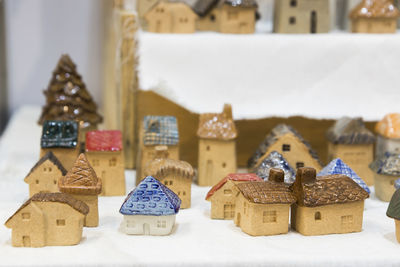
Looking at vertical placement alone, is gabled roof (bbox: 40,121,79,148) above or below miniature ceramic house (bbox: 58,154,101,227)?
above

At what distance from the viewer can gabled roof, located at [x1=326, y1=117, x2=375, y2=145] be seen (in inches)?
129

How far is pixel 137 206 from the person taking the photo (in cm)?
256

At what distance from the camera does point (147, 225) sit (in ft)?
8.42

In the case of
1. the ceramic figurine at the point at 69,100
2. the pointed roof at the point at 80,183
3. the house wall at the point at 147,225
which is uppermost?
the ceramic figurine at the point at 69,100

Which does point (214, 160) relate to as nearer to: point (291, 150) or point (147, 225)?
point (291, 150)

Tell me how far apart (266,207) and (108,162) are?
0.87 meters

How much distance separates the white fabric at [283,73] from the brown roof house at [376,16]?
11 cm

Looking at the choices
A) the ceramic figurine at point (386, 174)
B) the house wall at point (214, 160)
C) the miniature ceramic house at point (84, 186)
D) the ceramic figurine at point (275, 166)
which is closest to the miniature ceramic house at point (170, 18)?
the house wall at point (214, 160)

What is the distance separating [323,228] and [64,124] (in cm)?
129

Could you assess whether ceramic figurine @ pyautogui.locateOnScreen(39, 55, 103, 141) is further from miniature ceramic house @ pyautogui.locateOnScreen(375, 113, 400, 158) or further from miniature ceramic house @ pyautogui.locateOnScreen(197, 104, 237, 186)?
miniature ceramic house @ pyautogui.locateOnScreen(375, 113, 400, 158)

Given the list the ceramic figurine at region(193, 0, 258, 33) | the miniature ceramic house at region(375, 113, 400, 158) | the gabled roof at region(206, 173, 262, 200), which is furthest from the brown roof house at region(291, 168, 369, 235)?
the ceramic figurine at region(193, 0, 258, 33)

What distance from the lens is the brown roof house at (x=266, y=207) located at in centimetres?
256

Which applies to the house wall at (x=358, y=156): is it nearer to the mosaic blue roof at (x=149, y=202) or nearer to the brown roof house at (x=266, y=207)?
the brown roof house at (x=266, y=207)

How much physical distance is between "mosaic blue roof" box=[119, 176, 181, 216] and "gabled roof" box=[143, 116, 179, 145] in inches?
22.7
